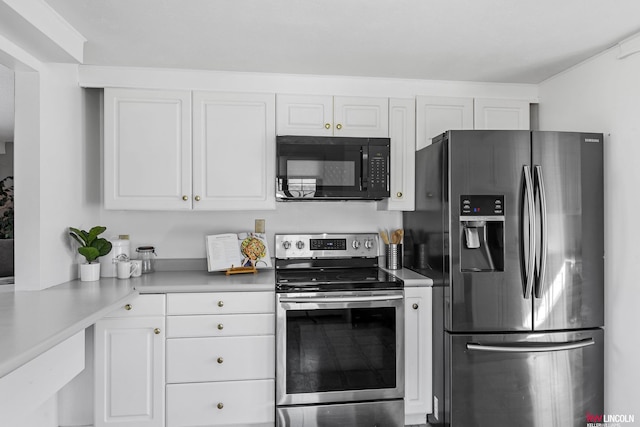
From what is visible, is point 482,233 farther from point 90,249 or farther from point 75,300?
point 90,249

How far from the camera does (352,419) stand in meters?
2.33

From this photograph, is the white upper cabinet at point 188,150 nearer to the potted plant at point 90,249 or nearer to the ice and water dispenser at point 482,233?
the potted plant at point 90,249

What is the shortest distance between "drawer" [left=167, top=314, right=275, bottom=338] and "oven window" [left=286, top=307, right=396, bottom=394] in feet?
0.50

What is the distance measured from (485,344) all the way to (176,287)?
5.72ft

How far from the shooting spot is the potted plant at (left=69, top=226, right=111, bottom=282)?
7.79 feet

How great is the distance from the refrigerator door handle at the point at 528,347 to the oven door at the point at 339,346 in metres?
0.45

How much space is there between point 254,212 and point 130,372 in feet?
4.12

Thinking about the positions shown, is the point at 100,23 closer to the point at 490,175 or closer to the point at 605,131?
the point at 490,175

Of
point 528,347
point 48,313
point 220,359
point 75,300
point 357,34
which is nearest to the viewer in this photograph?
point 48,313

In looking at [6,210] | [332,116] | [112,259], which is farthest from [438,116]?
[6,210]

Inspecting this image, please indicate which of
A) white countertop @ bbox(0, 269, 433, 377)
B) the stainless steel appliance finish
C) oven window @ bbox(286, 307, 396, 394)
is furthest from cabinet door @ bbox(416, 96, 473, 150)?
the stainless steel appliance finish

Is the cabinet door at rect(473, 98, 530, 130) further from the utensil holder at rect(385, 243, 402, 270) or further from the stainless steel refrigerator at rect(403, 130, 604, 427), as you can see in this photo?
the utensil holder at rect(385, 243, 402, 270)

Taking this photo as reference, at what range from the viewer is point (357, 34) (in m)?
2.06

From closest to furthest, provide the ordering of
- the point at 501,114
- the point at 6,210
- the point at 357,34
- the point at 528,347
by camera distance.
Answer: the point at 357,34 → the point at 528,347 → the point at 501,114 → the point at 6,210
